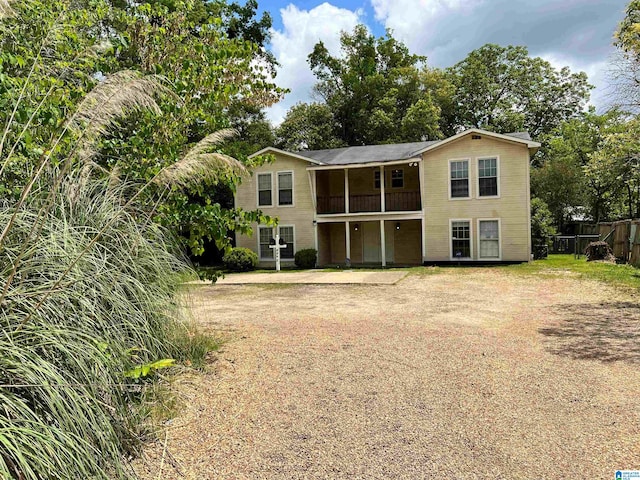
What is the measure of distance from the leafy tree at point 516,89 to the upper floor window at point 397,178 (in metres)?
16.1

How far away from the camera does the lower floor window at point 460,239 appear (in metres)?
19.4

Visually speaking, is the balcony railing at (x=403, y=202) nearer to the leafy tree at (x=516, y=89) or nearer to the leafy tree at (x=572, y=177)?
the leafy tree at (x=572, y=177)

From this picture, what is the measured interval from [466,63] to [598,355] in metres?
34.9

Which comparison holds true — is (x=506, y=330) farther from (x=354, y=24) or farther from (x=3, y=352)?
(x=354, y=24)

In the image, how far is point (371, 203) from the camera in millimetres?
21359

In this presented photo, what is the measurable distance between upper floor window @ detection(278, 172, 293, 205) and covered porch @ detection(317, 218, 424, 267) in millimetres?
1915

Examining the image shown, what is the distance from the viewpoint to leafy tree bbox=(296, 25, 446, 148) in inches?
1163

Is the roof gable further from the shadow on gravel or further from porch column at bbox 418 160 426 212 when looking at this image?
the shadow on gravel

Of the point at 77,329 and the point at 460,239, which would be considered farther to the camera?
the point at 460,239

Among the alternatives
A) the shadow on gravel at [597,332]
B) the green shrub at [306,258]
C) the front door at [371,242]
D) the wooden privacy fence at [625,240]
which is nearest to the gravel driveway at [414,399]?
the shadow on gravel at [597,332]

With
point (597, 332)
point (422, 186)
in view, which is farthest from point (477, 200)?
point (597, 332)

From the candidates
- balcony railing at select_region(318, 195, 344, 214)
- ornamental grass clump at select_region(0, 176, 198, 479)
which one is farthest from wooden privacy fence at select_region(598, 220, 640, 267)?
ornamental grass clump at select_region(0, 176, 198, 479)

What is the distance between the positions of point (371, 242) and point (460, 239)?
458 cm

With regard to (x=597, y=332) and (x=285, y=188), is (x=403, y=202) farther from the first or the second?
(x=597, y=332)
